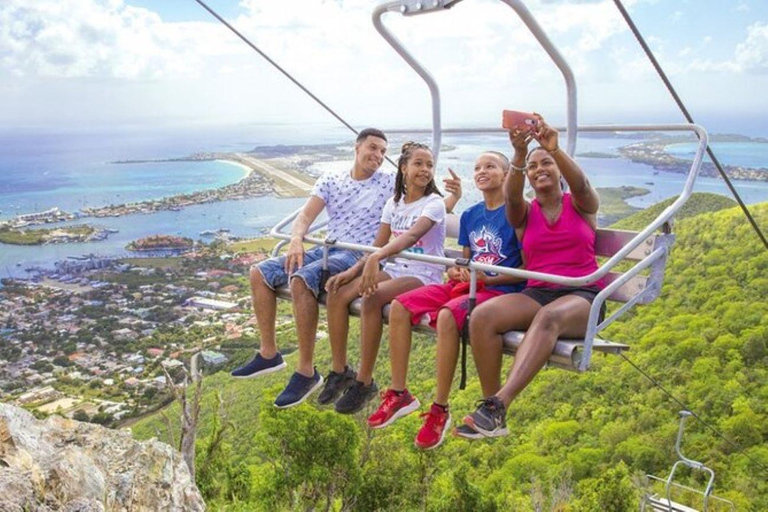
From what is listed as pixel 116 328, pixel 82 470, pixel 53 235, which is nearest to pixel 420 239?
pixel 82 470

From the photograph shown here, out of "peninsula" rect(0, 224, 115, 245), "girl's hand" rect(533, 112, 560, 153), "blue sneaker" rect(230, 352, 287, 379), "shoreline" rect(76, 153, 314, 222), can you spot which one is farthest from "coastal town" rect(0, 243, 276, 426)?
"girl's hand" rect(533, 112, 560, 153)

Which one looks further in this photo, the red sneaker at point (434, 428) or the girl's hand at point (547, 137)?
the red sneaker at point (434, 428)

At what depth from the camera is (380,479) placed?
23.7m

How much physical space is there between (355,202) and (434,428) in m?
1.25

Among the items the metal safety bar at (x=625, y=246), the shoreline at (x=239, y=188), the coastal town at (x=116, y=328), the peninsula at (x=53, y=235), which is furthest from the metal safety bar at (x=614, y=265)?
the peninsula at (x=53, y=235)

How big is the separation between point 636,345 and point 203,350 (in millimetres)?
22472

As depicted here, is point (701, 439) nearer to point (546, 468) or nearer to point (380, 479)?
point (546, 468)

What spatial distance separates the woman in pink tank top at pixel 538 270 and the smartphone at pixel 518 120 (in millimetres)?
18

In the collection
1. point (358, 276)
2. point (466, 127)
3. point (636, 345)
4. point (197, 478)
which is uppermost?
point (466, 127)

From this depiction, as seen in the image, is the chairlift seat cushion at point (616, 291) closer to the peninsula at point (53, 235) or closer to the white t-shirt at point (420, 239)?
the white t-shirt at point (420, 239)

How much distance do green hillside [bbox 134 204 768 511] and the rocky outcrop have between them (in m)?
8.13

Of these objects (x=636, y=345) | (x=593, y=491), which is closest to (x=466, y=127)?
(x=593, y=491)

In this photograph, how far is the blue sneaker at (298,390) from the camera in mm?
4298

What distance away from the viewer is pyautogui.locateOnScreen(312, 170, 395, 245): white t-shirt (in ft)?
14.5
